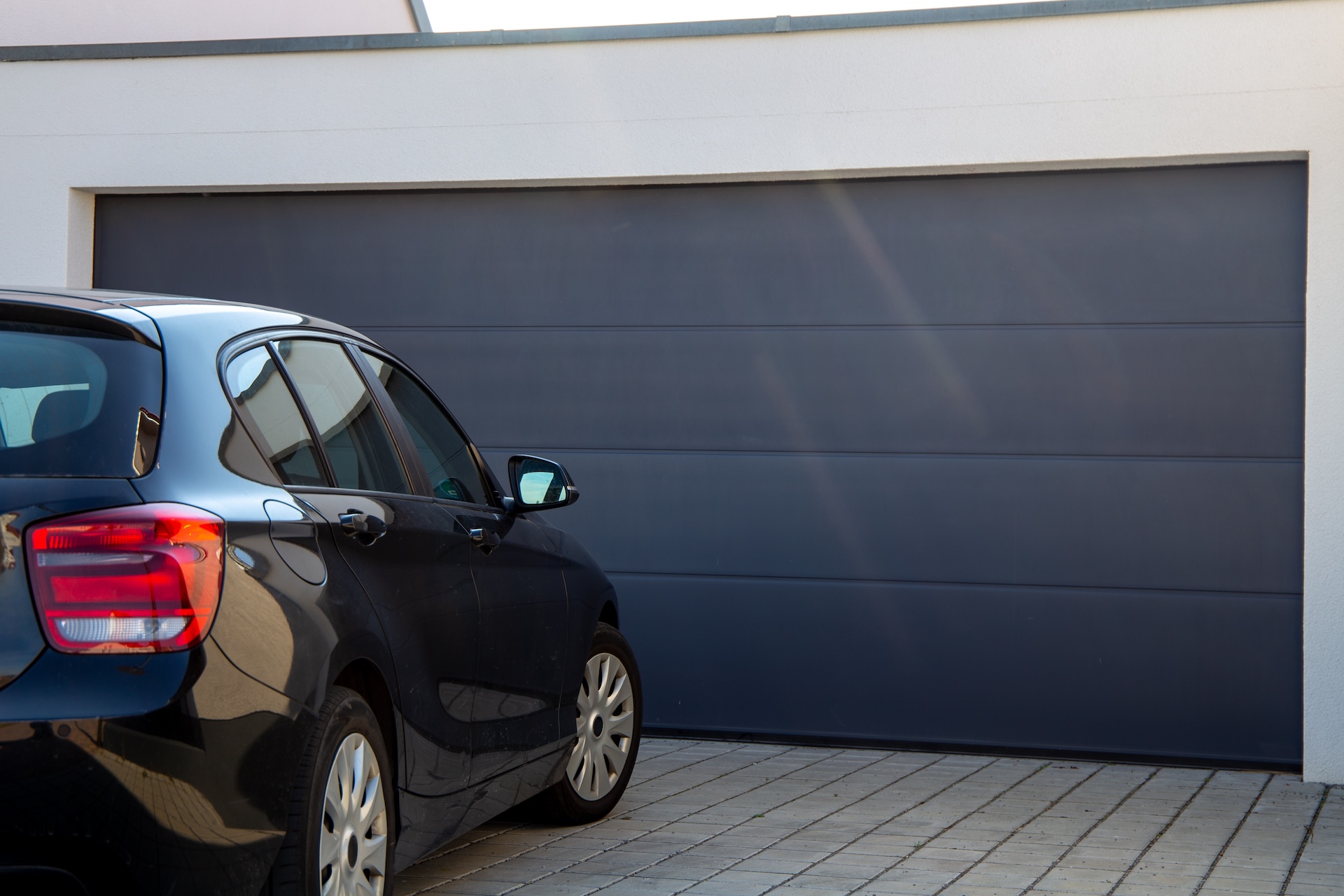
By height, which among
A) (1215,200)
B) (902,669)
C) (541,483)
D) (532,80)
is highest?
(532,80)

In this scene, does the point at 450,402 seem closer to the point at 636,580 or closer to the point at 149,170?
the point at 636,580

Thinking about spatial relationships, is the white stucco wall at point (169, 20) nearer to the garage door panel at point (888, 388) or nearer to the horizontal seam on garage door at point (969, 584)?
the garage door panel at point (888, 388)

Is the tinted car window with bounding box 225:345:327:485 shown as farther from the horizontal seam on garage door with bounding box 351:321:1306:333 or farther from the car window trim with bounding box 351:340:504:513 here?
the horizontal seam on garage door with bounding box 351:321:1306:333

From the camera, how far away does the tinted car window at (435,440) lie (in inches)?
159

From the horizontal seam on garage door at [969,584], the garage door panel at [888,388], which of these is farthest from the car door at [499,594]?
the garage door panel at [888,388]

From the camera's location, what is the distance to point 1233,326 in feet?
21.0

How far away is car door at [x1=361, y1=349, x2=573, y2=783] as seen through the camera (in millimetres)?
3916

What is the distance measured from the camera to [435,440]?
422cm

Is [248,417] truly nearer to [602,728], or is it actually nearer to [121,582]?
[121,582]

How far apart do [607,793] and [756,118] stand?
3.39 meters

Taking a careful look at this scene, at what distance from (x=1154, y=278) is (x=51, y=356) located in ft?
17.0


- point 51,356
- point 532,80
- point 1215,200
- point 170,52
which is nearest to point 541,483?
point 51,356

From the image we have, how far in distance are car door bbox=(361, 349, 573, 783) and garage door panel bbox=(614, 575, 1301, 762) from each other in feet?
7.95

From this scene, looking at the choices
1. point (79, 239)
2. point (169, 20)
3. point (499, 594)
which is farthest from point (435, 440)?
point (169, 20)
